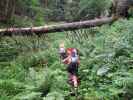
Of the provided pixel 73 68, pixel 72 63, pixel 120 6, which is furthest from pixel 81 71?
pixel 120 6

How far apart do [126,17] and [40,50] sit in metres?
4.10

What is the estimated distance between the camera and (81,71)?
10508 mm

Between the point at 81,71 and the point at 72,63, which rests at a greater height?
the point at 72,63

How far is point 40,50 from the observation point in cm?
1375

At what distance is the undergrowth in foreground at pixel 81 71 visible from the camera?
827 centimetres

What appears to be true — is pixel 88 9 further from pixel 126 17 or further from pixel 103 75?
pixel 103 75

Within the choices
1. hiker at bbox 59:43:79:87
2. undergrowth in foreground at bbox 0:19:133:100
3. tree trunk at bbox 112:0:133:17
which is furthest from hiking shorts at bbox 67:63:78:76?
tree trunk at bbox 112:0:133:17

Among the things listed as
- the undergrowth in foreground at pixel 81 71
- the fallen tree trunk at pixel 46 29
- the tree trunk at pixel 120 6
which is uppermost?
the tree trunk at pixel 120 6

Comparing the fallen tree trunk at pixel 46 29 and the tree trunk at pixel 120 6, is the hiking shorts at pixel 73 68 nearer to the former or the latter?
the fallen tree trunk at pixel 46 29

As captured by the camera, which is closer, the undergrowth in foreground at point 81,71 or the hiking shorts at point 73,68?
the undergrowth in foreground at point 81,71

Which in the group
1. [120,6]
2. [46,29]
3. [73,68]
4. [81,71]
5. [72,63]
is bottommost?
[81,71]

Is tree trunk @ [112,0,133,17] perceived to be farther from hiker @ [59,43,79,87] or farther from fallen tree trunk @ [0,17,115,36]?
hiker @ [59,43,79,87]

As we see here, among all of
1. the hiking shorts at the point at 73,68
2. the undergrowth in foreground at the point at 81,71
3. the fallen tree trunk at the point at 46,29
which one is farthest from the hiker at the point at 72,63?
the fallen tree trunk at the point at 46,29

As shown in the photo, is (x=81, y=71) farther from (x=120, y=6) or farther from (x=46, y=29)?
(x=120, y=6)
